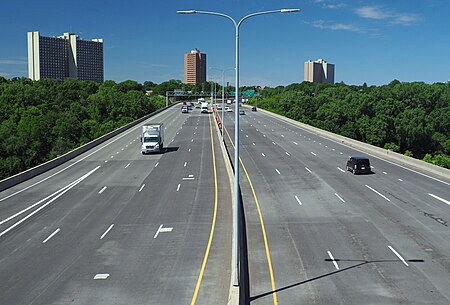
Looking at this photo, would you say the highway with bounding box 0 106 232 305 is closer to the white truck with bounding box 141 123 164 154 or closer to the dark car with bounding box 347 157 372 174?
the white truck with bounding box 141 123 164 154

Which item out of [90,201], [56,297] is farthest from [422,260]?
[90,201]

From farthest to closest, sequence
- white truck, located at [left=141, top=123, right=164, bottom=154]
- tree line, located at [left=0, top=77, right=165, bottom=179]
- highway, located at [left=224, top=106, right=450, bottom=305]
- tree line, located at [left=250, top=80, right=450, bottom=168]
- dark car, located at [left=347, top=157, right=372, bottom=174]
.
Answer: tree line, located at [left=250, top=80, right=450, bottom=168], tree line, located at [left=0, top=77, right=165, bottom=179], white truck, located at [left=141, top=123, right=164, bottom=154], dark car, located at [left=347, top=157, right=372, bottom=174], highway, located at [left=224, top=106, right=450, bottom=305]

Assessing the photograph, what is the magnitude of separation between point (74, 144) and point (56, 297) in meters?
97.2

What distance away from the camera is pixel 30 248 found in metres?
22.2

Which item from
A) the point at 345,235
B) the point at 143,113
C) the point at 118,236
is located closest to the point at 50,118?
the point at 143,113

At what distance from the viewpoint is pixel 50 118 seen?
116 metres

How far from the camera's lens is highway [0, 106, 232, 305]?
17.1m

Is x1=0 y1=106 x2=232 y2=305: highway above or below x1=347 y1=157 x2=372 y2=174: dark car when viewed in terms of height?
below

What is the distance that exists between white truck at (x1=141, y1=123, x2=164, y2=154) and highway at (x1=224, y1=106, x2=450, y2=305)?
13646 millimetres

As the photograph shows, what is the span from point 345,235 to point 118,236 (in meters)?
10.9

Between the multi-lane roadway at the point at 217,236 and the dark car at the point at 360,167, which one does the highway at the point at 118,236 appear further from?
the dark car at the point at 360,167

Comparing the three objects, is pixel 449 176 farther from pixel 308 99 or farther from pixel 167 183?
pixel 308 99

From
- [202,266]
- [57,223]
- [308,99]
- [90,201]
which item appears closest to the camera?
[202,266]

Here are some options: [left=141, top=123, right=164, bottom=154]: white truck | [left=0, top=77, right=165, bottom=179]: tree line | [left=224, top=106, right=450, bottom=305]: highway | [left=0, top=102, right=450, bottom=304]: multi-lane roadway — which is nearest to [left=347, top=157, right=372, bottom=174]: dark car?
[left=0, top=102, right=450, bottom=304]: multi-lane roadway
